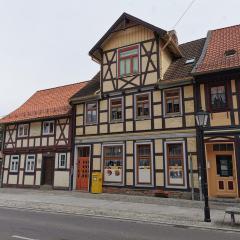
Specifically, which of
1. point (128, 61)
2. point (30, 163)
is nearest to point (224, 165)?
point (128, 61)

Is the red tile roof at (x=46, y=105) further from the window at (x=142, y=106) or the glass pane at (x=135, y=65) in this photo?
the glass pane at (x=135, y=65)

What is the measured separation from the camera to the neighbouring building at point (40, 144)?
67.9ft

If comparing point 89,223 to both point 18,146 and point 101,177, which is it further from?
point 18,146

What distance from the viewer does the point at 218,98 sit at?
1521 cm

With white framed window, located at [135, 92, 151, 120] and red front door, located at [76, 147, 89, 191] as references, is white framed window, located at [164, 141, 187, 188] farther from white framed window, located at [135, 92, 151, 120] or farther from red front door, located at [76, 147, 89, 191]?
red front door, located at [76, 147, 89, 191]

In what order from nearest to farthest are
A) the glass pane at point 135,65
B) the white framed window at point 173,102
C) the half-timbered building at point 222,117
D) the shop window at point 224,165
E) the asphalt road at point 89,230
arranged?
1. the asphalt road at point 89,230
2. the half-timbered building at point 222,117
3. the shop window at point 224,165
4. the white framed window at point 173,102
5. the glass pane at point 135,65

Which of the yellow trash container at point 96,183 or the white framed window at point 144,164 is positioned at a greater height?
the white framed window at point 144,164

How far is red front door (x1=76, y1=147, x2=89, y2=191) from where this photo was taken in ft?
63.3

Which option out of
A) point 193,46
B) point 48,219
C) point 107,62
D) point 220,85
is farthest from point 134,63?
point 48,219

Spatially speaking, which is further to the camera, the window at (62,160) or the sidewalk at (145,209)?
the window at (62,160)

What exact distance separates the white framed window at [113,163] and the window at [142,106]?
2294 mm

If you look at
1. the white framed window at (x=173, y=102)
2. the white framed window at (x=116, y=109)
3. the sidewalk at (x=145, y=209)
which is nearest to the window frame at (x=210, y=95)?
the white framed window at (x=173, y=102)

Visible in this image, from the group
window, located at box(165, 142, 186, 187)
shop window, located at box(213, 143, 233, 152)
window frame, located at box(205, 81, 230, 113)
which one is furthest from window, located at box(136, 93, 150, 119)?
shop window, located at box(213, 143, 233, 152)

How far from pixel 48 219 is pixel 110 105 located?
10106 mm
